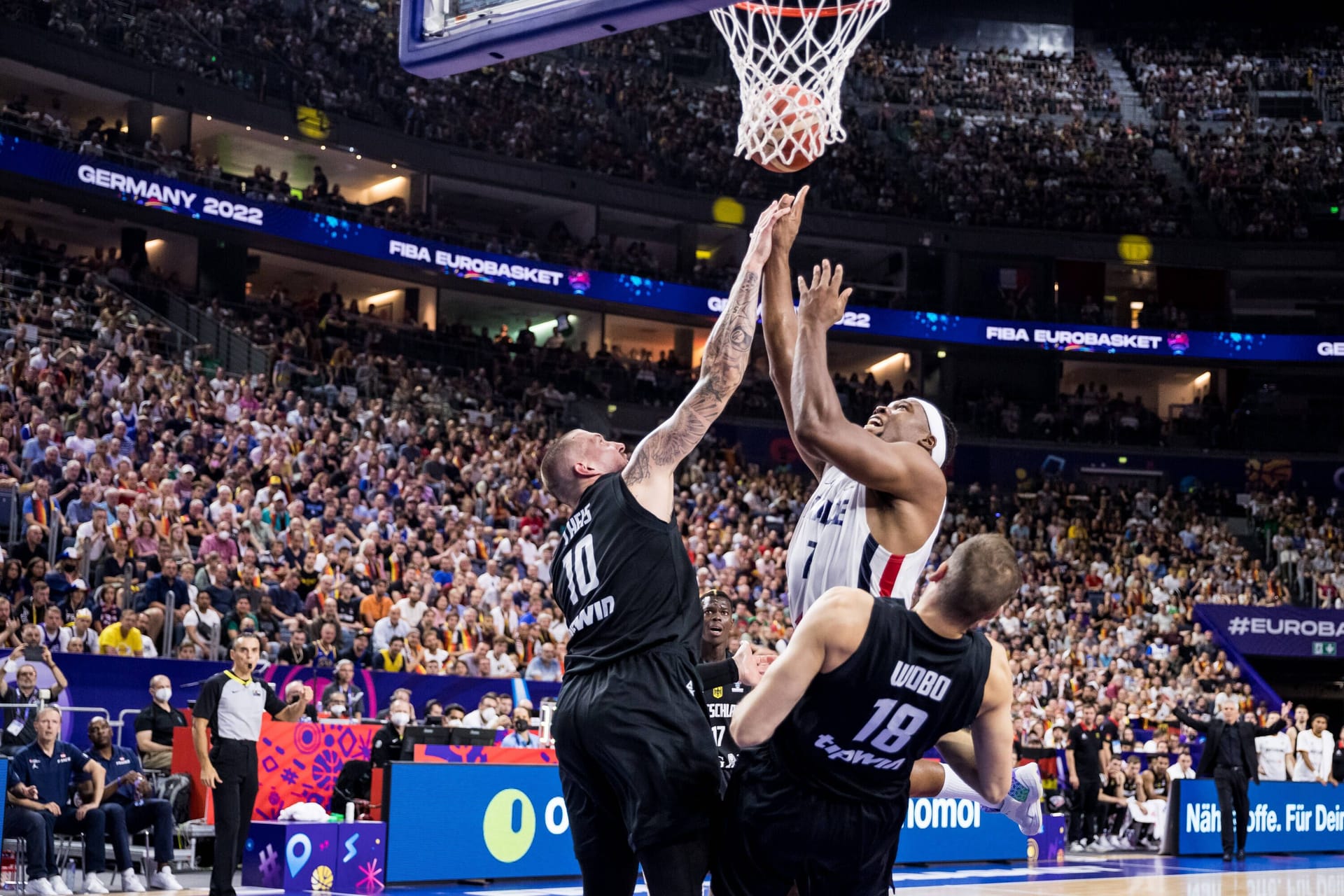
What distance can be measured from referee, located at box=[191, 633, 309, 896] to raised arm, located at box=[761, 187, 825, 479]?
6361mm

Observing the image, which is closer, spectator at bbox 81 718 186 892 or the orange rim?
spectator at bbox 81 718 186 892

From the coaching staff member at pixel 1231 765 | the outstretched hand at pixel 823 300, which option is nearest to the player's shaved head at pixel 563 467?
the outstretched hand at pixel 823 300

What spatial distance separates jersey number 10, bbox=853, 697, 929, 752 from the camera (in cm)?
422

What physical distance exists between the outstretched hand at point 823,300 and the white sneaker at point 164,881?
27.2ft

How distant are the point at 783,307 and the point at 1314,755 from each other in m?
17.0

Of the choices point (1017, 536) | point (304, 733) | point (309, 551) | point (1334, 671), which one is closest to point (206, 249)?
point (309, 551)

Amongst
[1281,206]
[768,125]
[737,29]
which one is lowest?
[768,125]

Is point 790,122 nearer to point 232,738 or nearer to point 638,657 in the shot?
point 232,738

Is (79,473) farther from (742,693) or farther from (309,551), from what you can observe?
(742,693)

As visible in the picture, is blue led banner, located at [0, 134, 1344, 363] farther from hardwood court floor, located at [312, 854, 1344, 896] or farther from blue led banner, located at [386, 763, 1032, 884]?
hardwood court floor, located at [312, 854, 1344, 896]

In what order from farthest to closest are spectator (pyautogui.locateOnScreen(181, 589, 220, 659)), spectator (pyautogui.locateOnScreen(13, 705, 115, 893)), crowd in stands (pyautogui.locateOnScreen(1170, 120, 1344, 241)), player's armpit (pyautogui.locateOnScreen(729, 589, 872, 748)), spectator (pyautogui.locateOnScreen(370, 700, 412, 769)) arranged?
crowd in stands (pyautogui.locateOnScreen(1170, 120, 1344, 241)) → spectator (pyautogui.locateOnScreen(181, 589, 220, 659)) → spectator (pyautogui.locateOnScreen(370, 700, 412, 769)) → spectator (pyautogui.locateOnScreen(13, 705, 115, 893)) → player's armpit (pyautogui.locateOnScreen(729, 589, 872, 748))

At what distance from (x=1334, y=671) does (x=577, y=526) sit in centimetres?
3201

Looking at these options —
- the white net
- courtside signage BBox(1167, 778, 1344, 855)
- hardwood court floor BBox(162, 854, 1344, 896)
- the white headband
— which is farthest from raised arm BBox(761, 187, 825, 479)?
courtside signage BBox(1167, 778, 1344, 855)

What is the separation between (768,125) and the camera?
1136 centimetres
